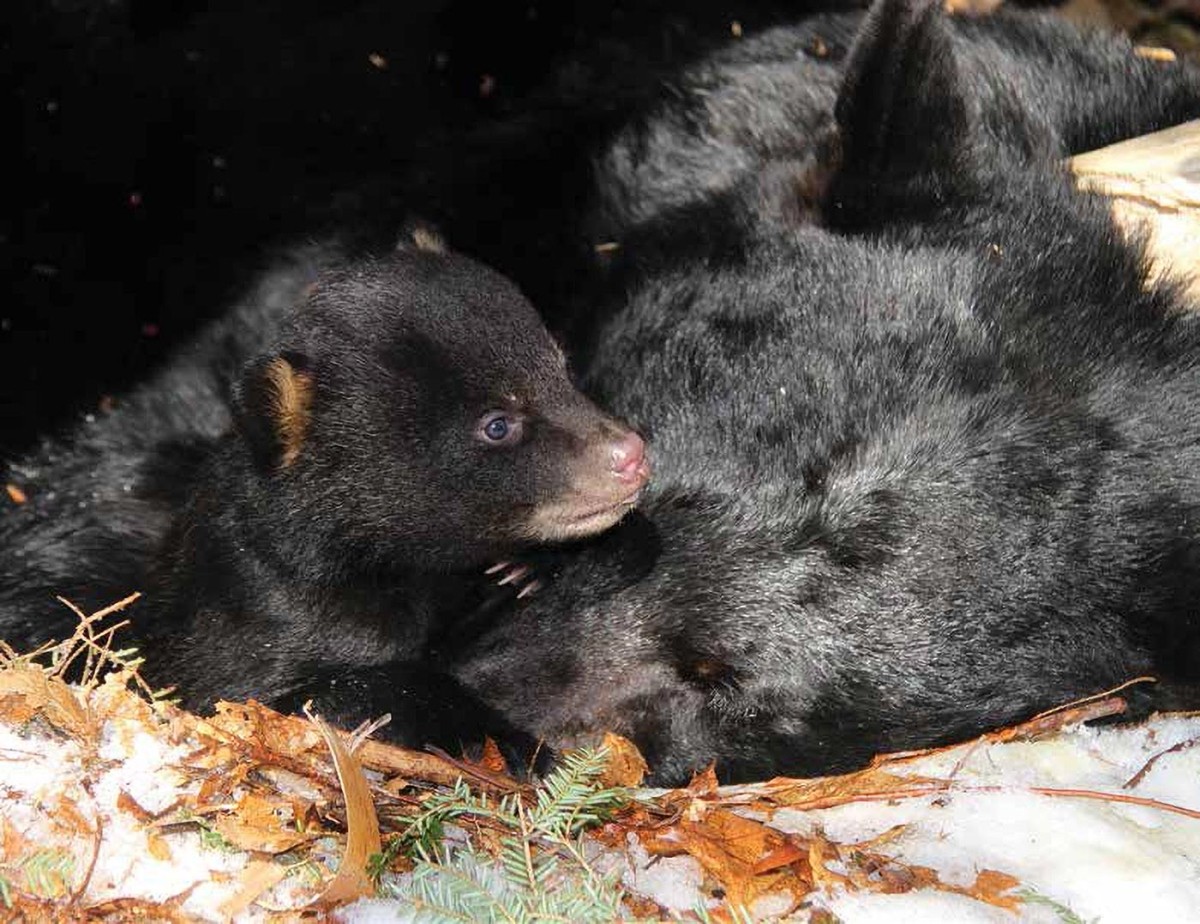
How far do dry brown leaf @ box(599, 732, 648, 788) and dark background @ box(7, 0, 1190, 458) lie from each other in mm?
2058

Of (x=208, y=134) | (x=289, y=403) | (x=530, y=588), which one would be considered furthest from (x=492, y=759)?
(x=208, y=134)

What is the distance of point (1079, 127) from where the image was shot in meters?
3.96

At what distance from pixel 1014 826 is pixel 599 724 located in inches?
33.8

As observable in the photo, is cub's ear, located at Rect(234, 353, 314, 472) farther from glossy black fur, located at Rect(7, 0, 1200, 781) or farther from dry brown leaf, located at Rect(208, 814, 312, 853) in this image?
dry brown leaf, located at Rect(208, 814, 312, 853)

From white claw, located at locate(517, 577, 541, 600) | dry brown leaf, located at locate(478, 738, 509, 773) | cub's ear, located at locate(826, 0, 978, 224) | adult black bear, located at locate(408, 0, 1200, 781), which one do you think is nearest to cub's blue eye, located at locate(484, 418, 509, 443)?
adult black bear, located at locate(408, 0, 1200, 781)

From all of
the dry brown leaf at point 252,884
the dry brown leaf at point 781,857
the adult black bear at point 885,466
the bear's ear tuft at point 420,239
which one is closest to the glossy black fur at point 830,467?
the adult black bear at point 885,466

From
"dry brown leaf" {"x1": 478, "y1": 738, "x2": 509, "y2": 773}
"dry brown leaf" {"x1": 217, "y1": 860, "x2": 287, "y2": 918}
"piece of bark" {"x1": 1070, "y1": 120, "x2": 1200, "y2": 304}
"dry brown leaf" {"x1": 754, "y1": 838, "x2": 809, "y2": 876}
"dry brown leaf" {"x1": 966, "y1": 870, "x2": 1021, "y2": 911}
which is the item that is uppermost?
"piece of bark" {"x1": 1070, "y1": 120, "x2": 1200, "y2": 304}

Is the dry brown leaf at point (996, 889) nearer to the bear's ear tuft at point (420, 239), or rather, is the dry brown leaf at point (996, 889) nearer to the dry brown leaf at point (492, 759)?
the dry brown leaf at point (492, 759)

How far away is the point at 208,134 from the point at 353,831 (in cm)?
274

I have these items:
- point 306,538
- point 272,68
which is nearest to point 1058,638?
Result: point 306,538

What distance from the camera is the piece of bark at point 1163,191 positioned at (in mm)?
3412

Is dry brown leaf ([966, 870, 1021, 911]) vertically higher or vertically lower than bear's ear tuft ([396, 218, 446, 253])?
lower

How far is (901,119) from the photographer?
361 centimetres

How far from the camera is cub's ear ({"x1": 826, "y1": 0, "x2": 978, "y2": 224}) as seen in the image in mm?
3514
